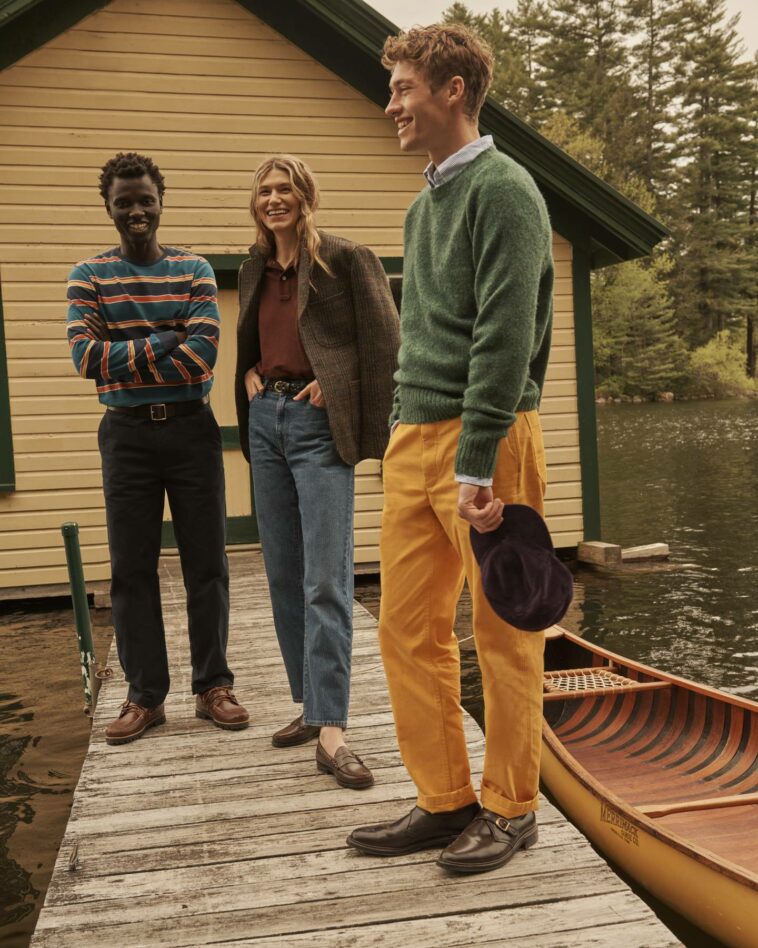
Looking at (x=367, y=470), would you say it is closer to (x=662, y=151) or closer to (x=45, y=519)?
(x=45, y=519)

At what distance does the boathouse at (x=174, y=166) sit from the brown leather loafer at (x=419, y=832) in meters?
6.15

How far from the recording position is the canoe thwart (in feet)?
16.2

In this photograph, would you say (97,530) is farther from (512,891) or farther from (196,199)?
(512,891)

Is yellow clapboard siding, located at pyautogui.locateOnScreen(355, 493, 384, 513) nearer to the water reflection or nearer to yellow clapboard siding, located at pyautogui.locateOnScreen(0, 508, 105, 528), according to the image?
yellow clapboard siding, located at pyautogui.locateOnScreen(0, 508, 105, 528)

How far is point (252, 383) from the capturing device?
380 cm

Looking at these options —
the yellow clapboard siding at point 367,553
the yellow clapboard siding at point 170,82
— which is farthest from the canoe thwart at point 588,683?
the yellow clapboard siding at point 170,82

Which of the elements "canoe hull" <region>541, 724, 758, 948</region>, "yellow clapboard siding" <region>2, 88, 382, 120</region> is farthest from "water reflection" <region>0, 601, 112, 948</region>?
"yellow clapboard siding" <region>2, 88, 382, 120</region>

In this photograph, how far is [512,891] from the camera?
2703 millimetres

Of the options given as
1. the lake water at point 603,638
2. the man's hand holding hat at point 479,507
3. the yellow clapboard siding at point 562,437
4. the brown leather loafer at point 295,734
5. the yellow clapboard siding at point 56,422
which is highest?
the yellow clapboard siding at point 56,422

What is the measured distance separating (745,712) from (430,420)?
2.46m

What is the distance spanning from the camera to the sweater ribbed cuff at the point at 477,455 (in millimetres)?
2529

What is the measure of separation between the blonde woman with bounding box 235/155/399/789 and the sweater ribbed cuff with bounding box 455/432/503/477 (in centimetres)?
100

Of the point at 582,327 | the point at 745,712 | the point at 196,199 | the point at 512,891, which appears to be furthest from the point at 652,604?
the point at 512,891

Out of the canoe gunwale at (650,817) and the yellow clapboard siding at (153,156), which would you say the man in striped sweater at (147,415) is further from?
the yellow clapboard siding at (153,156)
